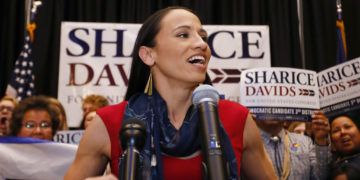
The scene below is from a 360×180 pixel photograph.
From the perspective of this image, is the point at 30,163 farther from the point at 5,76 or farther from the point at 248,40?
the point at 5,76

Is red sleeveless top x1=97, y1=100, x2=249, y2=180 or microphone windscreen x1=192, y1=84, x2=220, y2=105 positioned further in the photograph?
red sleeveless top x1=97, y1=100, x2=249, y2=180

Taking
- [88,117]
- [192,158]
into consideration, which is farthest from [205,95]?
[88,117]

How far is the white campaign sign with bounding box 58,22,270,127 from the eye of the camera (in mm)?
4465

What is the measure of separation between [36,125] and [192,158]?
6.00 feet

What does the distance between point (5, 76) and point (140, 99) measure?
4657 millimetres

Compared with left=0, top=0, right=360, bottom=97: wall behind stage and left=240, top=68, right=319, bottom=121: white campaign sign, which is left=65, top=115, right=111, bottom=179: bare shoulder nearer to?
left=240, top=68, right=319, bottom=121: white campaign sign

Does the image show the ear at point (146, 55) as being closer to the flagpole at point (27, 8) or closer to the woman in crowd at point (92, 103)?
the woman in crowd at point (92, 103)

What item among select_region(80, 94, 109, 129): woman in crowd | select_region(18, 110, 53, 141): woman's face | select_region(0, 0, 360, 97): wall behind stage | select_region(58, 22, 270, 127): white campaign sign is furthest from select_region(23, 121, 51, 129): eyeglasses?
select_region(0, 0, 360, 97): wall behind stage

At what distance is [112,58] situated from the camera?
14.8 ft

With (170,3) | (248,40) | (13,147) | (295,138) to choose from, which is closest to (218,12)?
(170,3)

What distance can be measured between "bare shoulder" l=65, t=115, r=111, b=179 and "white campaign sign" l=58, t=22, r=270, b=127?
2.79 m

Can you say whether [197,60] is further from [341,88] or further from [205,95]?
[341,88]

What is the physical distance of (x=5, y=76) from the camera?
19.7ft

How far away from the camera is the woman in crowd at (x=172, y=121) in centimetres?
156
